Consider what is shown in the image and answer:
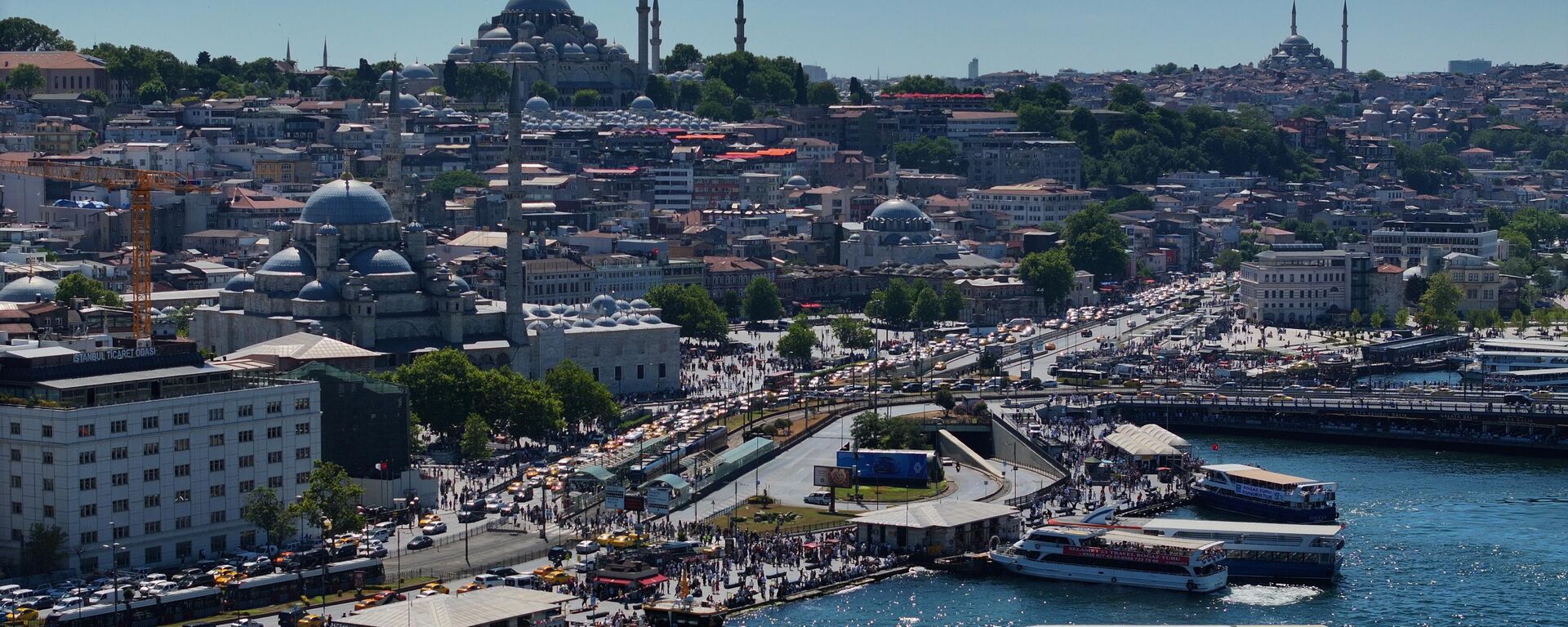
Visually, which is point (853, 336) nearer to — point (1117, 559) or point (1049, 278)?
point (1049, 278)

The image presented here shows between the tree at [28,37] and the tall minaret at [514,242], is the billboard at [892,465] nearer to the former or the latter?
the tall minaret at [514,242]

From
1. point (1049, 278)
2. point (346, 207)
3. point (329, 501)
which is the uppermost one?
point (346, 207)

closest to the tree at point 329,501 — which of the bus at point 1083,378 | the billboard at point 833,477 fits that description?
the billboard at point 833,477

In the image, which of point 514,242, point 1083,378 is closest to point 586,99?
point 1083,378

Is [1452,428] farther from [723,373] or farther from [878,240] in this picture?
[878,240]

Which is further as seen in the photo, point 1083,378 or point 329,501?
point 1083,378
